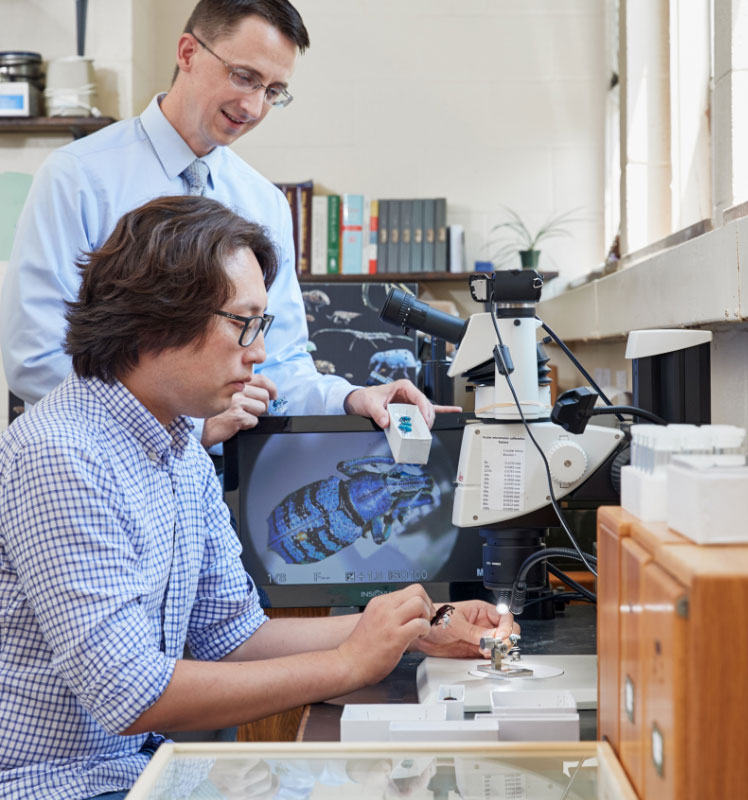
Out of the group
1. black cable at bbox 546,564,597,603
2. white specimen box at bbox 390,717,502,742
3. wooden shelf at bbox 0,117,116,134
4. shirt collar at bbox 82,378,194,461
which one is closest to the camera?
white specimen box at bbox 390,717,502,742

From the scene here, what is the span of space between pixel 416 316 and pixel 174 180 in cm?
69

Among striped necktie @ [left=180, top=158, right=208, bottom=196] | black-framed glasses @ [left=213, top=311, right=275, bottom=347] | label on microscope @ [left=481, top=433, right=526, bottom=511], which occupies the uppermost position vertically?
striped necktie @ [left=180, top=158, right=208, bottom=196]

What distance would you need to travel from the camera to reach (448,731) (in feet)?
2.90

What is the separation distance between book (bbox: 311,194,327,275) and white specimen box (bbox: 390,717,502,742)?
10.1 feet

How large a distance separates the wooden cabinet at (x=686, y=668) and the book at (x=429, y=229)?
3.28 meters

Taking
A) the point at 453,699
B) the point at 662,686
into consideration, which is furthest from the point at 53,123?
the point at 662,686

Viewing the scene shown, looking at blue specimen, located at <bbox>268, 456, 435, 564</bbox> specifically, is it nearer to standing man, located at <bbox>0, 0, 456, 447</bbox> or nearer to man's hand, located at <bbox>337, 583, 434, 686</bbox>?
standing man, located at <bbox>0, 0, 456, 447</bbox>

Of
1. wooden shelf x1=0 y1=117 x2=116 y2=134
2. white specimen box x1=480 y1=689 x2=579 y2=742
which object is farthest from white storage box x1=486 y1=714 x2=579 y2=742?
wooden shelf x1=0 y1=117 x2=116 y2=134

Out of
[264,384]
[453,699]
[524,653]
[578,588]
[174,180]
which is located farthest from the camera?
[174,180]

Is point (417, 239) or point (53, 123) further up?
point (53, 123)

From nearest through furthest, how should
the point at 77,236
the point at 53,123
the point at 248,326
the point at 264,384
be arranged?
the point at 248,326, the point at 264,384, the point at 77,236, the point at 53,123

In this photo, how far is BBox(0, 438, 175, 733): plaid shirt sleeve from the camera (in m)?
0.96

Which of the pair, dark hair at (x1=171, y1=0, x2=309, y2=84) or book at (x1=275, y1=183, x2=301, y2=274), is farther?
book at (x1=275, y1=183, x2=301, y2=274)

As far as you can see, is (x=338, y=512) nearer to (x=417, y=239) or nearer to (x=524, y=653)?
(x=524, y=653)
